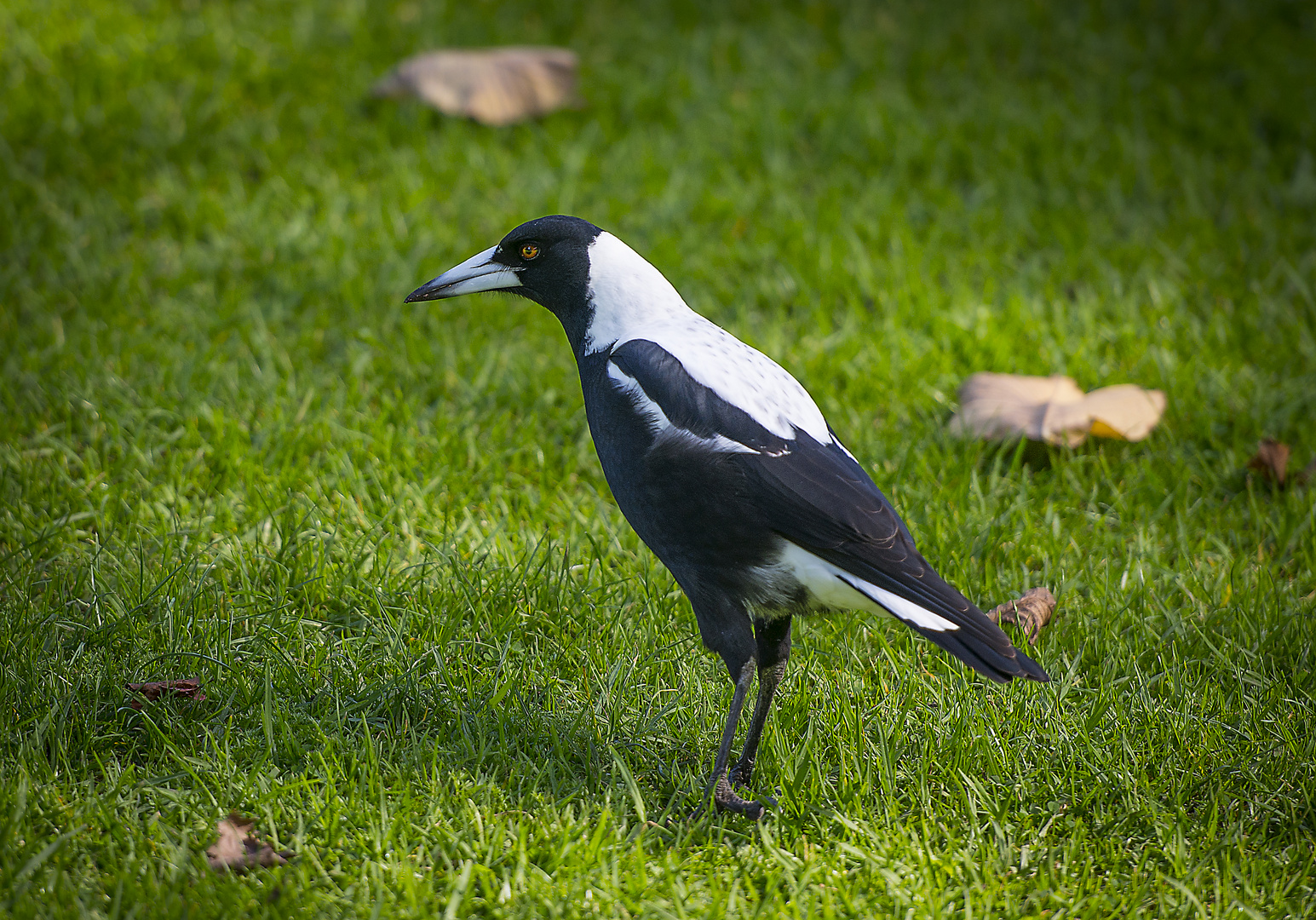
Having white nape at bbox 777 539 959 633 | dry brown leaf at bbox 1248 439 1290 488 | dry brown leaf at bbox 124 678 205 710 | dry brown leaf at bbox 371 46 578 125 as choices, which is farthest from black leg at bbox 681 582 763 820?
dry brown leaf at bbox 371 46 578 125

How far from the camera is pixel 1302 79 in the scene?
4977 millimetres

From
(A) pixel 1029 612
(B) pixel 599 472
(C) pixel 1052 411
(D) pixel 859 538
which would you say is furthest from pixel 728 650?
(C) pixel 1052 411

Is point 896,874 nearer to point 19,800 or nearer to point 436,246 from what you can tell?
point 19,800

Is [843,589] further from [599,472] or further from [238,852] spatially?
[599,472]

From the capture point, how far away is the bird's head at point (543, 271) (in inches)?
86.7

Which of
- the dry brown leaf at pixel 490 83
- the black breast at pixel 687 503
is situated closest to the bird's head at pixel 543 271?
the black breast at pixel 687 503

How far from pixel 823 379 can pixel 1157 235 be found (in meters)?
1.65

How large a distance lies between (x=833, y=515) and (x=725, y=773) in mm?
506

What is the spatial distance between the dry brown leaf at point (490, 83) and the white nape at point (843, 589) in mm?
3115

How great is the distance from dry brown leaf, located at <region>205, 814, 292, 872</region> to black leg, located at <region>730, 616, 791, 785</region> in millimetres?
798

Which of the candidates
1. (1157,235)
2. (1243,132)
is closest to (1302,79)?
(1243,132)

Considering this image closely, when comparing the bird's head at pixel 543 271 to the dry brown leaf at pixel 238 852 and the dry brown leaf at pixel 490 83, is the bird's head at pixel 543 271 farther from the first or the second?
the dry brown leaf at pixel 490 83

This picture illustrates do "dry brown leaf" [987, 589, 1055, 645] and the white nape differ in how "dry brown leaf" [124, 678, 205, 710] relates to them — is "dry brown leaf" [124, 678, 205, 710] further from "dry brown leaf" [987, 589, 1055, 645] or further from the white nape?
"dry brown leaf" [987, 589, 1055, 645]

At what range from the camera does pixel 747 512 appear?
188 centimetres
